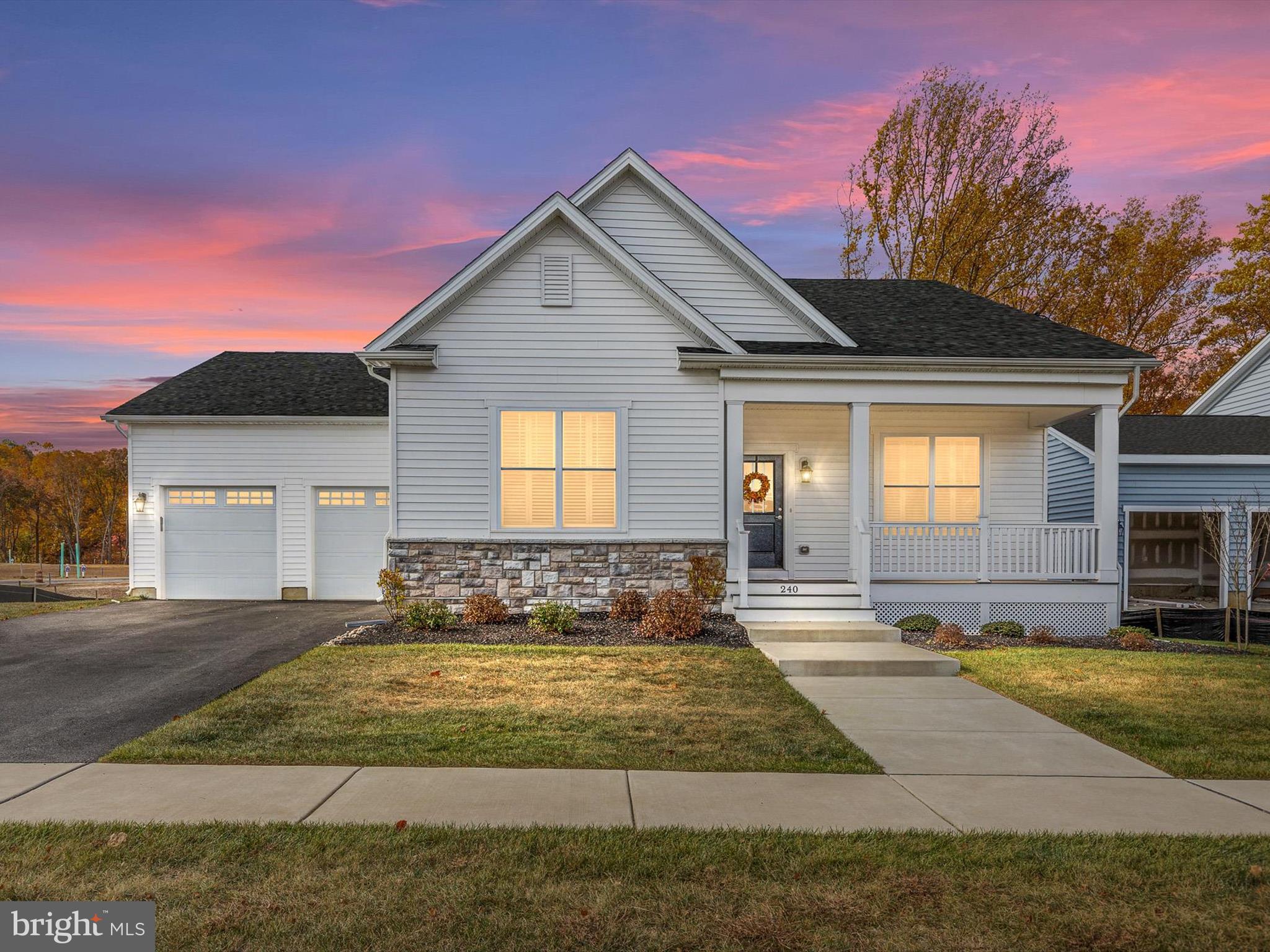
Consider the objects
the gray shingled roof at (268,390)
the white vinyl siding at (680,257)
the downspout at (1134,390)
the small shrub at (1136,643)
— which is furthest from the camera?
the gray shingled roof at (268,390)

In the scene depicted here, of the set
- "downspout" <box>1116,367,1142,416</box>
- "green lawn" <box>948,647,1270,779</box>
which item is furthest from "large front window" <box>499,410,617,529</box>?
"downspout" <box>1116,367,1142,416</box>

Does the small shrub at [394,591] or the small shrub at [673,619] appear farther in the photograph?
the small shrub at [394,591]

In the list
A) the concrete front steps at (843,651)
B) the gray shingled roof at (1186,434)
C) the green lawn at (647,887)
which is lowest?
the concrete front steps at (843,651)

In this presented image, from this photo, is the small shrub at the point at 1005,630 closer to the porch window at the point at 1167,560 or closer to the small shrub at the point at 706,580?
the small shrub at the point at 706,580

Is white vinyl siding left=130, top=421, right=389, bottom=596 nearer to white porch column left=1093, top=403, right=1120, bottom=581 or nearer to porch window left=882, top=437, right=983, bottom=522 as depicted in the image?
porch window left=882, top=437, right=983, bottom=522

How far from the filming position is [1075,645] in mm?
11430

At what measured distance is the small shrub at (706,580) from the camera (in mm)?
11906

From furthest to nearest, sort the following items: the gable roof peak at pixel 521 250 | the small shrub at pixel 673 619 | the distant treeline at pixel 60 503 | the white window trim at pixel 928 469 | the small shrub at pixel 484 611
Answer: the distant treeline at pixel 60 503 < the white window trim at pixel 928 469 < the gable roof peak at pixel 521 250 < the small shrub at pixel 484 611 < the small shrub at pixel 673 619

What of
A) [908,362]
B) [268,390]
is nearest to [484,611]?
[908,362]

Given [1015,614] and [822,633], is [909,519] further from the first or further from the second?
[822,633]

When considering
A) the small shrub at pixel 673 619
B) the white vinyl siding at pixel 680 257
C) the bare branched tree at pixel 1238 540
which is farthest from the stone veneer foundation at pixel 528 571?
the bare branched tree at pixel 1238 540

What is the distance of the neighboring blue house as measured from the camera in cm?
1602

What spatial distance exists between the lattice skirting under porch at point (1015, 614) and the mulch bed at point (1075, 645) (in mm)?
578

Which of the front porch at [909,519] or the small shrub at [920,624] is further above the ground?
the front porch at [909,519]
